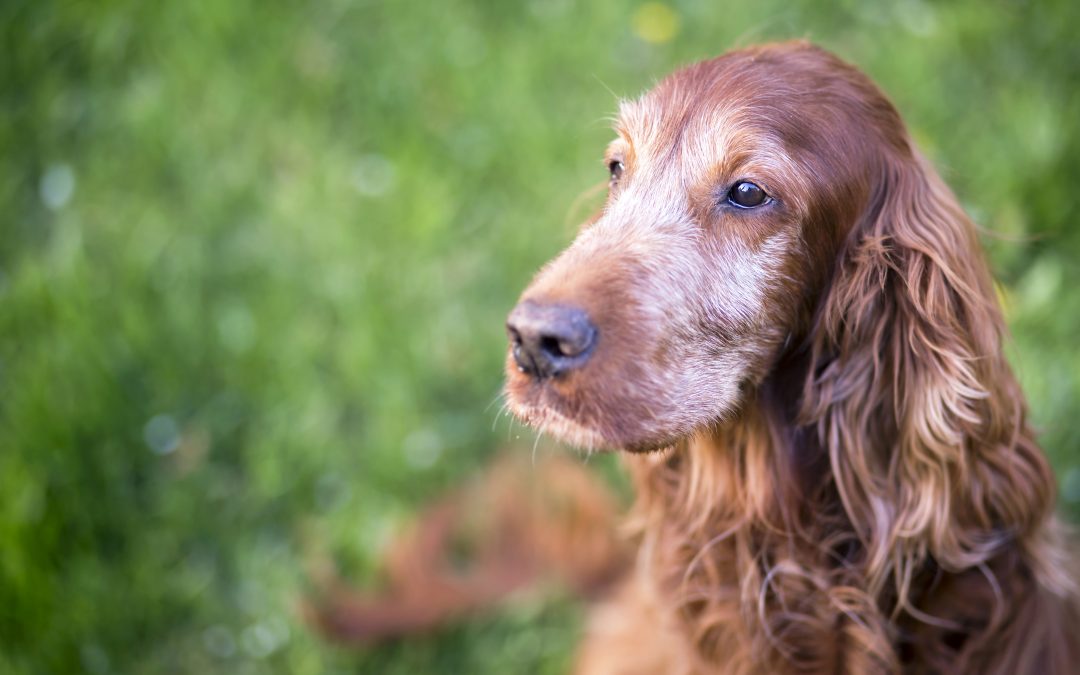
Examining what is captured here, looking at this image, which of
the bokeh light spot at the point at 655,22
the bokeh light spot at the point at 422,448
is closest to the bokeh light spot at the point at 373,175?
the bokeh light spot at the point at 422,448

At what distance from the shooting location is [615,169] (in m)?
2.24

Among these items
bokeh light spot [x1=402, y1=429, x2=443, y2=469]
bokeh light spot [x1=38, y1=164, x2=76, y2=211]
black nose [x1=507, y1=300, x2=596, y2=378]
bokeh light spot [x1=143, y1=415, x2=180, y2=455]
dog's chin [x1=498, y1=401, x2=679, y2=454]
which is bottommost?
bokeh light spot [x1=143, y1=415, x2=180, y2=455]

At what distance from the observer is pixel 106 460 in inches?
137

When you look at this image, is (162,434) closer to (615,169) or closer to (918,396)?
(615,169)

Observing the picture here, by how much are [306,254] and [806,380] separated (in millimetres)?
2641

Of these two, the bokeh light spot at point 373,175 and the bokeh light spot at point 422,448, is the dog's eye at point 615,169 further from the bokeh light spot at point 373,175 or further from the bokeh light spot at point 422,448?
the bokeh light spot at point 373,175

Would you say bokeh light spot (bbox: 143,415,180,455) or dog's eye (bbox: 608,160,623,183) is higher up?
dog's eye (bbox: 608,160,623,183)

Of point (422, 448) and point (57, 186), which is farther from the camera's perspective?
point (57, 186)

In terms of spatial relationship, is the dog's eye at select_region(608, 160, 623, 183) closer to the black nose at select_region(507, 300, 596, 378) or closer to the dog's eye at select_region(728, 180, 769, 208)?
the dog's eye at select_region(728, 180, 769, 208)

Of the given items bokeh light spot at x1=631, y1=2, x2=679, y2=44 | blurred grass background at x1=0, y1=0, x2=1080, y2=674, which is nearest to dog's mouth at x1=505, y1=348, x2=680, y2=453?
blurred grass background at x1=0, y1=0, x2=1080, y2=674

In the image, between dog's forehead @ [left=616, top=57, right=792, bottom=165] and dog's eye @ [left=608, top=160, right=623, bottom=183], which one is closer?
dog's forehead @ [left=616, top=57, right=792, bottom=165]

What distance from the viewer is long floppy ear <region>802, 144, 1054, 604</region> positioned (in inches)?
78.7

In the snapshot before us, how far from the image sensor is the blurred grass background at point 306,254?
3.25 meters

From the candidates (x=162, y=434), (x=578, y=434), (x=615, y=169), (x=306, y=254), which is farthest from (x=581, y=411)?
(x=306, y=254)
